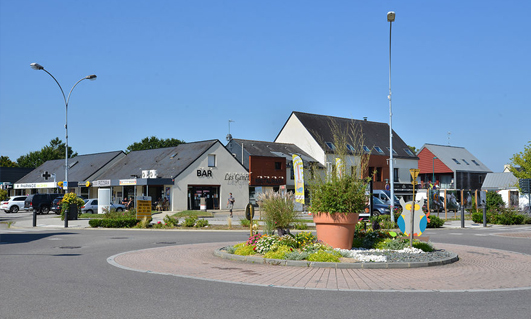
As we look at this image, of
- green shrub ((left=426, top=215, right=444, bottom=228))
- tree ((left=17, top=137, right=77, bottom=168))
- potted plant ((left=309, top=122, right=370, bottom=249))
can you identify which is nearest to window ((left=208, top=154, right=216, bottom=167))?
green shrub ((left=426, top=215, right=444, bottom=228))

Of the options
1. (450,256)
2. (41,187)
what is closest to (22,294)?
(450,256)

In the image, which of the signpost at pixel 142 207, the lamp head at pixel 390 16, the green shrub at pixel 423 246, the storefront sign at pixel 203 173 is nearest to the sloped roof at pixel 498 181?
the storefront sign at pixel 203 173

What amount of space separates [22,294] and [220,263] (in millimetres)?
4794

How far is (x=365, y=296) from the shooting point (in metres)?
7.97

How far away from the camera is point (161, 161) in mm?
53000

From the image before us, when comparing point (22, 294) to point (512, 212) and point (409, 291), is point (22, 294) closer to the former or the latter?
point (409, 291)

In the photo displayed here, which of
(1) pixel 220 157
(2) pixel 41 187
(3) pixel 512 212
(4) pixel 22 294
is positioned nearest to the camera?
(4) pixel 22 294

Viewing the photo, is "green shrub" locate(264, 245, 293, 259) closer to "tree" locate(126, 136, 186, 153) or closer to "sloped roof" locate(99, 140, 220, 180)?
"sloped roof" locate(99, 140, 220, 180)

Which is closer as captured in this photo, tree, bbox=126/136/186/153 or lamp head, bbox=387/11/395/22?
lamp head, bbox=387/11/395/22

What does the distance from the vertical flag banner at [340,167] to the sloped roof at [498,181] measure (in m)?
58.8

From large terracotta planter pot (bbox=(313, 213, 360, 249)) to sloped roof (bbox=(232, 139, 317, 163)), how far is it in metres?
41.9

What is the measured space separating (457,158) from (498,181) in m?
8.38

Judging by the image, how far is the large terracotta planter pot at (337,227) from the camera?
41.8 ft

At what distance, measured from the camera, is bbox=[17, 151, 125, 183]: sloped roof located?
59.1 metres
